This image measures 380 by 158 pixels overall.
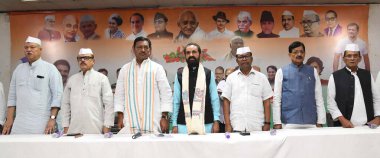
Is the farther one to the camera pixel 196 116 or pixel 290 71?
pixel 290 71

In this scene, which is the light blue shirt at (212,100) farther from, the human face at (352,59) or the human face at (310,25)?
the human face at (310,25)

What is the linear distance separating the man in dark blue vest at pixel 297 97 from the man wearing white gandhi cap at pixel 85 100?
1687mm

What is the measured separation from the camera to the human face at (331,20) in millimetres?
4781

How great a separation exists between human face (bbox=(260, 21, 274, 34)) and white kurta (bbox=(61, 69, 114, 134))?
2.70 metres

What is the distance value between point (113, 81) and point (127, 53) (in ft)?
1.60

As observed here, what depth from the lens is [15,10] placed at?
4957 millimetres

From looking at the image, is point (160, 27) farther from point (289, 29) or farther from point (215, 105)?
point (215, 105)

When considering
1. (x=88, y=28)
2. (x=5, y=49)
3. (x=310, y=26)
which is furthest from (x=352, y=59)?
(x=5, y=49)

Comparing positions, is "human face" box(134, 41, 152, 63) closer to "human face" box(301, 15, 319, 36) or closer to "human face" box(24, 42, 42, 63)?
"human face" box(24, 42, 42, 63)

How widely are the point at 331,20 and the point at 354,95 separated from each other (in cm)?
203

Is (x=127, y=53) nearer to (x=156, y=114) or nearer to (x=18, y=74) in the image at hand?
(x=18, y=74)

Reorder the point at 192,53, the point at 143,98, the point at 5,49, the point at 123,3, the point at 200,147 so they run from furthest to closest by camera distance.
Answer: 1. the point at 5,49
2. the point at 123,3
3. the point at 192,53
4. the point at 143,98
5. the point at 200,147

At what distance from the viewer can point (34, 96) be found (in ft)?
10.5

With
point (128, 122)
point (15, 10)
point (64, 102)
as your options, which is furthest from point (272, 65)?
point (15, 10)
